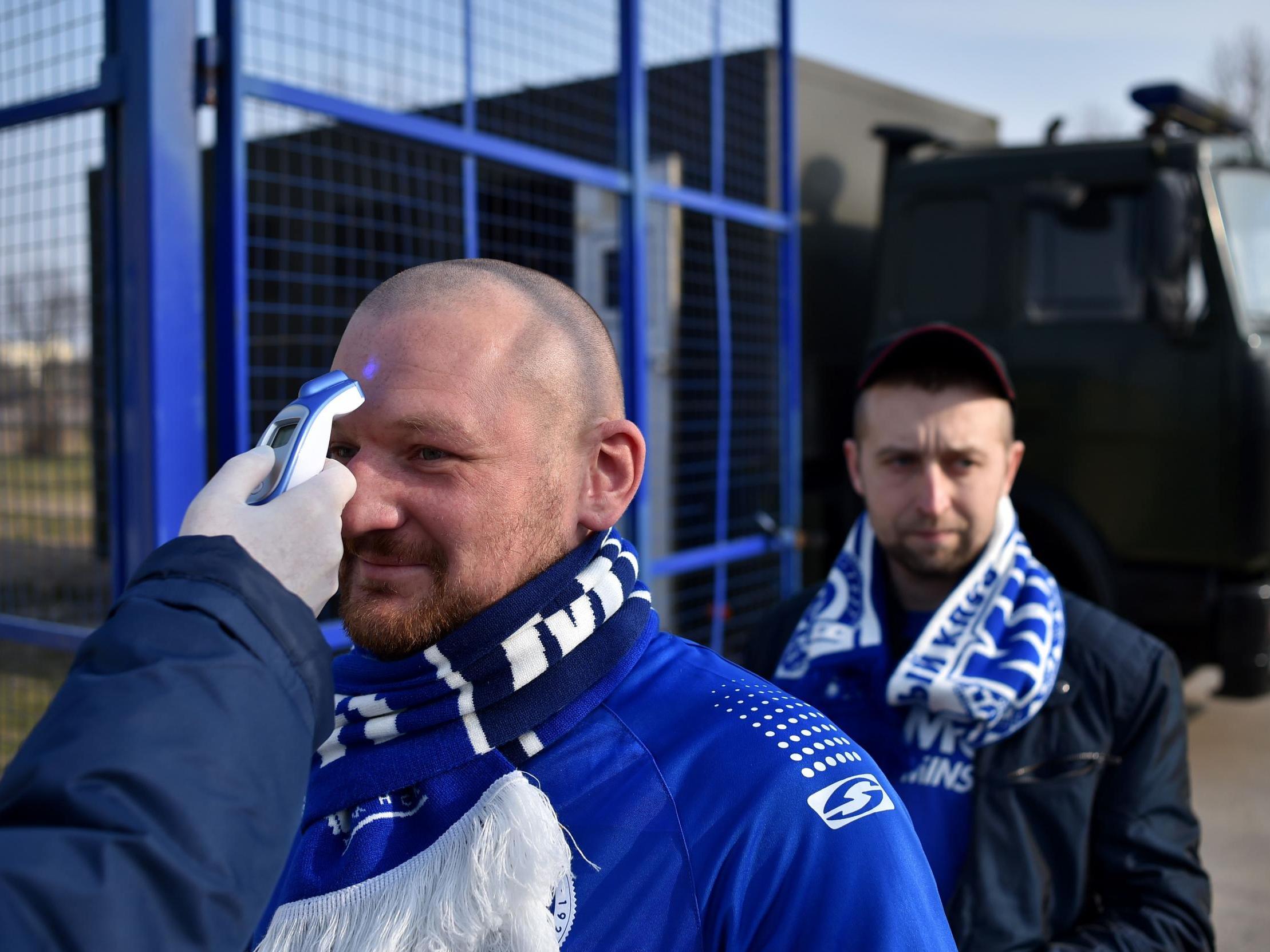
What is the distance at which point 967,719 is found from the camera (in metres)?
1.87

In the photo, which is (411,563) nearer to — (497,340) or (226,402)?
(497,340)

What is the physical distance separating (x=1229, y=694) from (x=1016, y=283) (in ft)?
6.35

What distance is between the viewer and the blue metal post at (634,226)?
4.09 m

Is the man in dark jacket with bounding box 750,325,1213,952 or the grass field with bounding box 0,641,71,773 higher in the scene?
the man in dark jacket with bounding box 750,325,1213,952

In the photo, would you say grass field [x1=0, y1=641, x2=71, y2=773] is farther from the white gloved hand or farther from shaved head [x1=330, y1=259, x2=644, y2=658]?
the white gloved hand

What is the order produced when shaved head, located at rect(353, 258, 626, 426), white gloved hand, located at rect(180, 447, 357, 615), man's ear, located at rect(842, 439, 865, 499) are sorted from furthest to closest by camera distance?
man's ear, located at rect(842, 439, 865, 499)
shaved head, located at rect(353, 258, 626, 426)
white gloved hand, located at rect(180, 447, 357, 615)

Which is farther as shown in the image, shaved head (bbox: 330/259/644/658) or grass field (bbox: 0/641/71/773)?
grass field (bbox: 0/641/71/773)

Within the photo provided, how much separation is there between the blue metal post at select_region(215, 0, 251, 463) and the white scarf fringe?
1.76 m

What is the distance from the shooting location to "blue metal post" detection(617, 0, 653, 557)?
4090mm

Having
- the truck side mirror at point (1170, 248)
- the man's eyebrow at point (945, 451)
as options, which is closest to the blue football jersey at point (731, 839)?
the man's eyebrow at point (945, 451)

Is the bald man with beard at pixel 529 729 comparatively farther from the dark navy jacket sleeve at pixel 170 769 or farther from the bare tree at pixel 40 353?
the bare tree at pixel 40 353

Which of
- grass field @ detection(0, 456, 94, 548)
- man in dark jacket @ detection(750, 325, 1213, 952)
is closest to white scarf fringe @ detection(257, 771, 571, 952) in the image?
man in dark jacket @ detection(750, 325, 1213, 952)

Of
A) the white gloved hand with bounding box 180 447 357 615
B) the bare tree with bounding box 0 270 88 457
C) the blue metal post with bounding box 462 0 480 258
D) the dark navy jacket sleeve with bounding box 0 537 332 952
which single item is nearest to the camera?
the dark navy jacket sleeve with bounding box 0 537 332 952

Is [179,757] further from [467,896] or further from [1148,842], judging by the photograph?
[1148,842]
